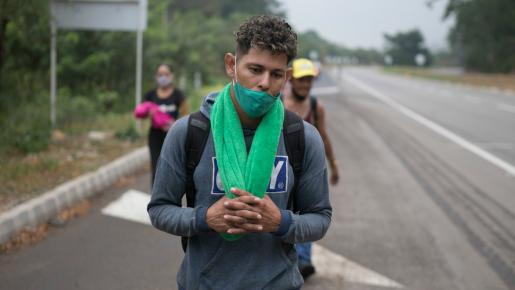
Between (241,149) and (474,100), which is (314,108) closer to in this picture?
(241,149)

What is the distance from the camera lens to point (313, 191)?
8.05ft

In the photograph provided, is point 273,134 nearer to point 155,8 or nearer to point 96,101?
point 96,101

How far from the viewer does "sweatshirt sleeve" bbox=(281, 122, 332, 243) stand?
2.42m

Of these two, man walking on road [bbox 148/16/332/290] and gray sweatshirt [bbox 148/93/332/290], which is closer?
man walking on road [bbox 148/16/332/290]

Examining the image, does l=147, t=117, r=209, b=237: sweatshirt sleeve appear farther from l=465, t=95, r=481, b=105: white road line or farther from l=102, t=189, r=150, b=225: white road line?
l=465, t=95, r=481, b=105: white road line

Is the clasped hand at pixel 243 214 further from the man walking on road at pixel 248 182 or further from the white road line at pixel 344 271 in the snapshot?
the white road line at pixel 344 271

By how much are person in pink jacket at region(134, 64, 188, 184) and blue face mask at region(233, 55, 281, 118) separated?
486 cm

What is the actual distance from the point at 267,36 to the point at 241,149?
0.40 metres

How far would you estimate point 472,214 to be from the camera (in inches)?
308

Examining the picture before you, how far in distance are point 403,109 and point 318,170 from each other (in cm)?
2272

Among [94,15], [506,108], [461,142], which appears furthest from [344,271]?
[506,108]

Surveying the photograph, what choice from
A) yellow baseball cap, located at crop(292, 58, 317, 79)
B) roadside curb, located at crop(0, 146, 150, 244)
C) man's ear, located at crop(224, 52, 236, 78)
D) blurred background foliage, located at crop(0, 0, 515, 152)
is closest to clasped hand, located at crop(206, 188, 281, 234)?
Result: man's ear, located at crop(224, 52, 236, 78)

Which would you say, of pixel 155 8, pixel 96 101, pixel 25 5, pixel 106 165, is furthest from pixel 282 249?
pixel 155 8

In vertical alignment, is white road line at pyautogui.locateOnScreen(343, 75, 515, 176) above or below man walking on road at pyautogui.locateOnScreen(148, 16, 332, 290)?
below
